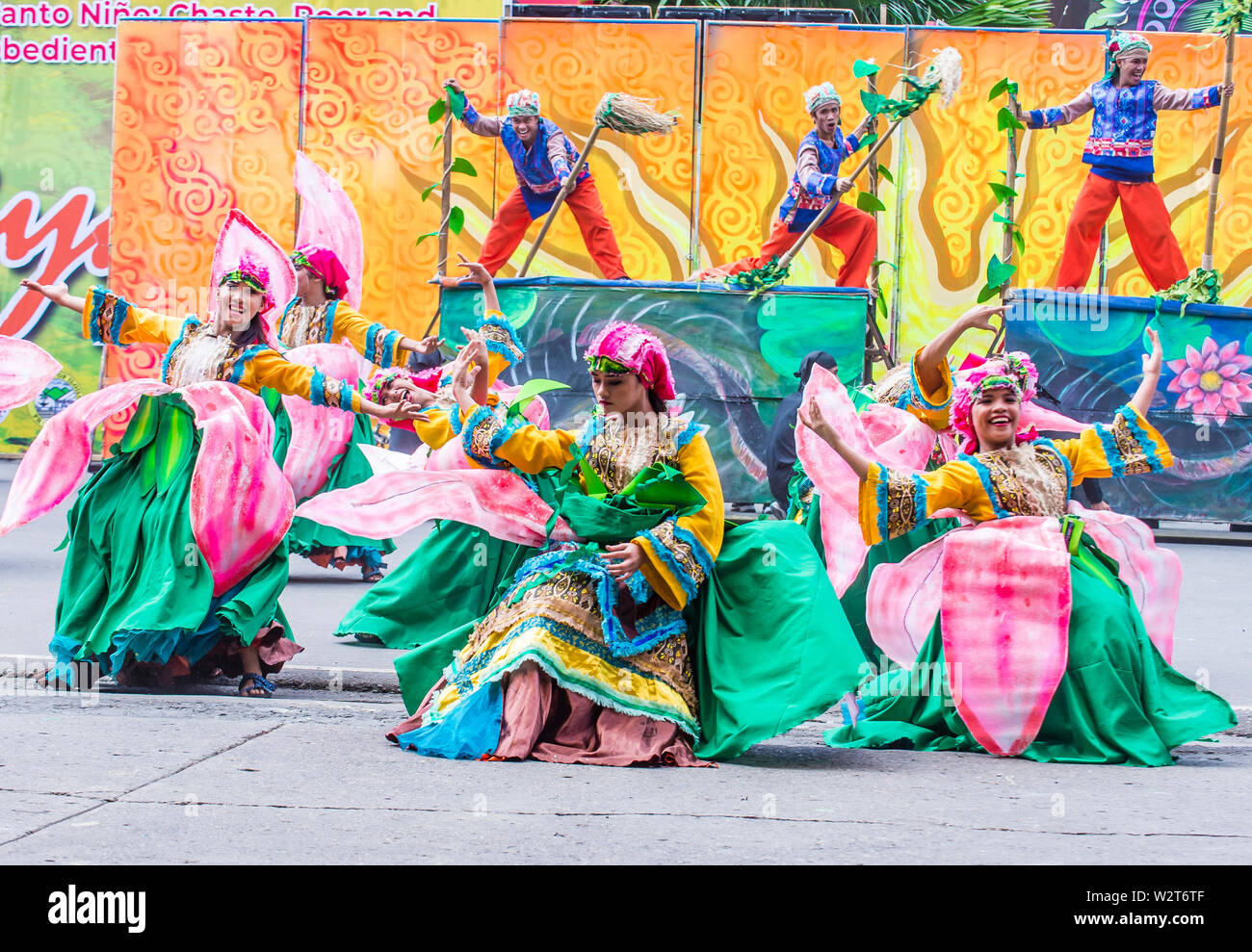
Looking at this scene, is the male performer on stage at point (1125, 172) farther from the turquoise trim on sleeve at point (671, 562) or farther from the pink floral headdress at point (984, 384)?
the turquoise trim on sleeve at point (671, 562)

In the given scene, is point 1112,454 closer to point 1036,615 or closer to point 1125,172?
point 1036,615

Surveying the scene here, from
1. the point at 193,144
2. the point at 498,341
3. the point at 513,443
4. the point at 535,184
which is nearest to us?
the point at 513,443

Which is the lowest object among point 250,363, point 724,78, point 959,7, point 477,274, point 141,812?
point 141,812

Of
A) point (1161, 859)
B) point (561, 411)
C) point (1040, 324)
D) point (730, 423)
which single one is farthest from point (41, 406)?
point (1161, 859)

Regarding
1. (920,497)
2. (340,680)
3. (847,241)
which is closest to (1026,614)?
(920,497)

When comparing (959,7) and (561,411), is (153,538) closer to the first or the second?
(561,411)

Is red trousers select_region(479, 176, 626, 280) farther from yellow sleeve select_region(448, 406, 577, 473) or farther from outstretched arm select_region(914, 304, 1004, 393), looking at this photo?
yellow sleeve select_region(448, 406, 577, 473)

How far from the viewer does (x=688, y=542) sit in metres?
5.09

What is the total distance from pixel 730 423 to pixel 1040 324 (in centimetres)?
238

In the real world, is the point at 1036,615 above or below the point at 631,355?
below

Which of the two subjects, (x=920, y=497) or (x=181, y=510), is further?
(x=181, y=510)

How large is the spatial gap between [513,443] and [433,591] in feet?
7.25

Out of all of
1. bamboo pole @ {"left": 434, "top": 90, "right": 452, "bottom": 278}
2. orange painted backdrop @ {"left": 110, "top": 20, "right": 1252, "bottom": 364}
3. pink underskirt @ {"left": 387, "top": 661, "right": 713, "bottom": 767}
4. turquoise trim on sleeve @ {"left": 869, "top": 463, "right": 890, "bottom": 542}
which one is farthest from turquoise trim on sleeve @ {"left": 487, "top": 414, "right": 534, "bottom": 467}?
orange painted backdrop @ {"left": 110, "top": 20, "right": 1252, "bottom": 364}

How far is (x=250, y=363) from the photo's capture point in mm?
6508
